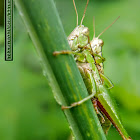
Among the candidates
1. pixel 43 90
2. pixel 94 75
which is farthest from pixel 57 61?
pixel 43 90

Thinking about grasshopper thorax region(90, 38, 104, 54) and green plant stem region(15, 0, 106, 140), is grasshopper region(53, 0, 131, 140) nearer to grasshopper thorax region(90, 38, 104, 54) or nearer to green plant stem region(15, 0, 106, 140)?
grasshopper thorax region(90, 38, 104, 54)

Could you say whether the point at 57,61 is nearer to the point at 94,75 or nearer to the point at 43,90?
the point at 94,75

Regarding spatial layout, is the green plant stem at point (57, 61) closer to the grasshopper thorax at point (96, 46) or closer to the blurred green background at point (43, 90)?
the grasshopper thorax at point (96, 46)

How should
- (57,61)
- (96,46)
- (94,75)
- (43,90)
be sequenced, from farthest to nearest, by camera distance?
1. (43,90)
2. (96,46)
3. (94,75)
4. (57,61)

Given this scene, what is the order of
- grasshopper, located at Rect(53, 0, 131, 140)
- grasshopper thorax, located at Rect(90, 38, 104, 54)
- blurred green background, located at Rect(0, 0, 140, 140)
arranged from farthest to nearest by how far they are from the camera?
blurred green background, located at Rect(0, 0, 140, 140)
grasshopper thorax, located at Rect(90, 38, 104, 54)
grasshopper, located at Rect(53, 0, 131, 140)

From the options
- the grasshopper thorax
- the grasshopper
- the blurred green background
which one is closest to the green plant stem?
the grasshopper

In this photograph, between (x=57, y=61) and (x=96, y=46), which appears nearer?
(x=57, y=61)

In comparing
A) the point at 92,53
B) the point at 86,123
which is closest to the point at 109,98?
the point at 92,53
